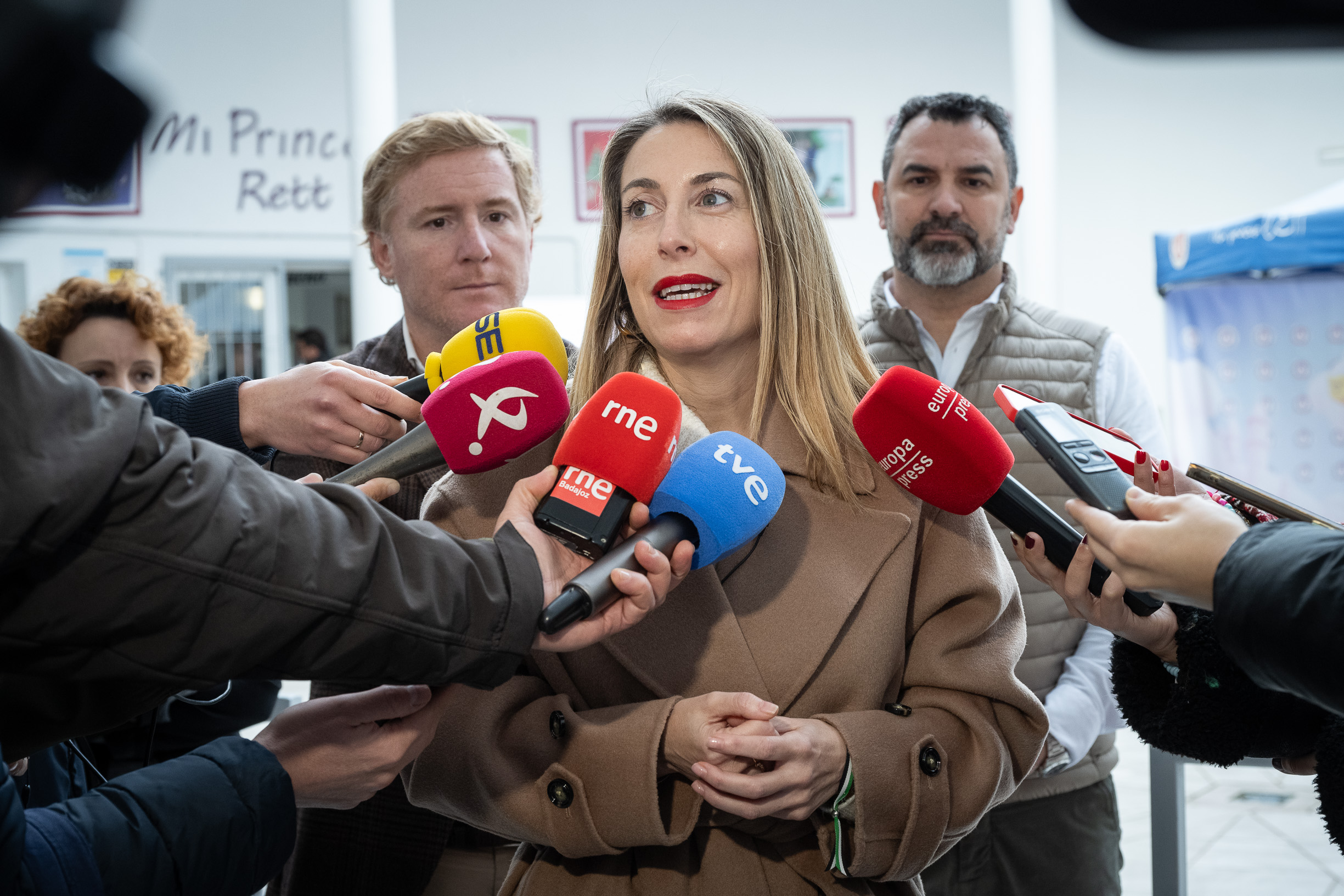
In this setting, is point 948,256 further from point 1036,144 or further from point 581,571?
point 1036,144

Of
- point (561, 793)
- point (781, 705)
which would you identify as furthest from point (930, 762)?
point (561, 793)

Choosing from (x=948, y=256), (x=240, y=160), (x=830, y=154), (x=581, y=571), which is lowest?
(x=581, y=571)

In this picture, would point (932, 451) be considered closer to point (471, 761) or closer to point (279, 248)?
point (471, 761)

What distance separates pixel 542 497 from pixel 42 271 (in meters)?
6.67

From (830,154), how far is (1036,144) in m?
1.80

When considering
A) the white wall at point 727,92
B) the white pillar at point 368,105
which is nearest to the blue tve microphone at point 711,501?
the white pillar at point 368,105

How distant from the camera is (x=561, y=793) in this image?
1.34 metres

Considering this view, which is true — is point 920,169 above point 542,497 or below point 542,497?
above

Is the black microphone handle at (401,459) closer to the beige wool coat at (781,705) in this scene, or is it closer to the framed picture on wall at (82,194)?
the beige wool coat at (781,705)

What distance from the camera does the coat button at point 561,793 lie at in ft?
4.39

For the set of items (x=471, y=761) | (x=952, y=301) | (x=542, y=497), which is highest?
(x=952, y=301)

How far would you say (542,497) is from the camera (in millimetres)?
1194

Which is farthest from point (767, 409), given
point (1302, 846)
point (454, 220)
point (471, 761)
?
point (1302, 846)

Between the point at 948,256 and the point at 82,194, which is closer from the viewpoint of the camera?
the point at 82,194
